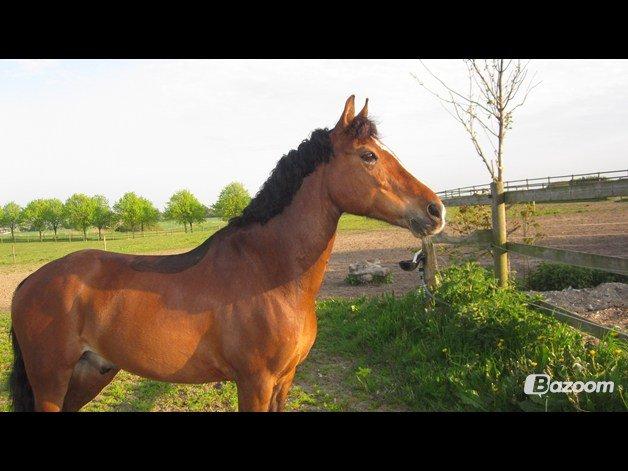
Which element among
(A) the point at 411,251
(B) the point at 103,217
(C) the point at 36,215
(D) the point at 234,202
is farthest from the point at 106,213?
(A) the point at 411,251

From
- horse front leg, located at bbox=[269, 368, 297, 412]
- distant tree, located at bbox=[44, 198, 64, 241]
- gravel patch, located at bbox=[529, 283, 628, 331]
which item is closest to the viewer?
horse front leg, located at bbox=[269, 368, 297, 412]

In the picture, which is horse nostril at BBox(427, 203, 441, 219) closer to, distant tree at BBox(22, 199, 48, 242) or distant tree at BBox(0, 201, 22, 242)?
distant tree at BBox(22, 199, 48, 242)

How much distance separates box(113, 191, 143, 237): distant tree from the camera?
176 ft

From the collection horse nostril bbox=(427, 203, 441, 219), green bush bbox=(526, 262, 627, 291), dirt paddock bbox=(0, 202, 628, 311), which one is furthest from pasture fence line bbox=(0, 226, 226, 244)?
horse nostril bbox=(427, 203, 441, 219)

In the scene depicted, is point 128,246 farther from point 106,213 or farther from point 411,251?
point 411,251

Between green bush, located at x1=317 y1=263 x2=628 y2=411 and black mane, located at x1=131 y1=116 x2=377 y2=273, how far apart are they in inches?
98.0

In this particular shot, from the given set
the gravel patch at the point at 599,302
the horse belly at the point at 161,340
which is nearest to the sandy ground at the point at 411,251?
the gravel patch at the point at 599,302

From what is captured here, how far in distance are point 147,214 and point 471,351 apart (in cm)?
5869

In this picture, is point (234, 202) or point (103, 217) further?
point (103, 217)

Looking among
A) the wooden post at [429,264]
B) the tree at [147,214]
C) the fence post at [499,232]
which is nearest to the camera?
the fence post at [499,232]

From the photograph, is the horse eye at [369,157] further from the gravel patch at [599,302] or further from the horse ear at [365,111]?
the gravel patch at [599,302]

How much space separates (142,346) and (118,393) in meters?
2.88

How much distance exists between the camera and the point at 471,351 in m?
4.43

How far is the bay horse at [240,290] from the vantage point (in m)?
2.54
